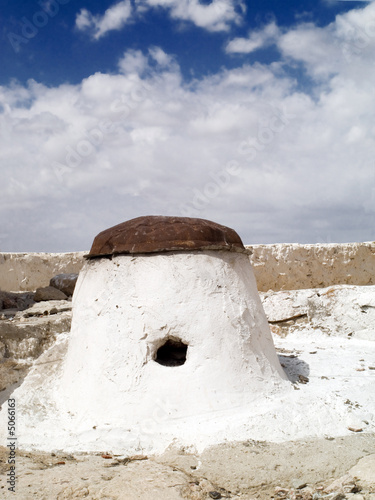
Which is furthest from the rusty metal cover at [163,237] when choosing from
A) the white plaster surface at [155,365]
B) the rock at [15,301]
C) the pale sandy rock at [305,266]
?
the pale sandy rock at [305,266]

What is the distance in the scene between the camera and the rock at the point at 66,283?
9.20 metres

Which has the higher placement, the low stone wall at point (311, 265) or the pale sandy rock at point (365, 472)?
the low stone wall at point (311, 265)

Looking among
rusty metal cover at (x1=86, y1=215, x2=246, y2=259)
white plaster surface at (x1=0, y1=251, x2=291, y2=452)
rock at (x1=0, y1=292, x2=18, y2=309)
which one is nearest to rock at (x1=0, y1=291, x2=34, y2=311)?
rock at (x1=0, y1=292, x2=18, y2=309)

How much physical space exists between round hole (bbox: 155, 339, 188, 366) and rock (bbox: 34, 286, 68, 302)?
472 cm

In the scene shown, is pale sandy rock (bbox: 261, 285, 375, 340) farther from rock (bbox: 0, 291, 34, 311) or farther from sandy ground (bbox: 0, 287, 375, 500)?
rock (bbox: 0, 291, 34, 311)

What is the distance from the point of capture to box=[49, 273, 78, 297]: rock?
920cm

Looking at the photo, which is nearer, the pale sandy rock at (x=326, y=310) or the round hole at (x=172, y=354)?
the round hole at (x=172, y=354)

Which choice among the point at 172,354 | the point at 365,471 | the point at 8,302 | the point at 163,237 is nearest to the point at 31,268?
the point at 8,302

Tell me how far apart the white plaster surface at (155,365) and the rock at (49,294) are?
4.41m

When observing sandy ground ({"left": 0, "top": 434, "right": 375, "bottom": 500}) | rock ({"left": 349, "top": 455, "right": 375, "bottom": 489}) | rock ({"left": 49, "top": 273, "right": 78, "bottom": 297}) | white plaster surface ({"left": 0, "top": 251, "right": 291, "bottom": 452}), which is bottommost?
sandy ground ({"left": 0, "top": 434, "right": 375, "bottom": 500})

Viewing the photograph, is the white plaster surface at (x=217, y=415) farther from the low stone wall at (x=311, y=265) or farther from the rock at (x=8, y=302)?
the low stone wall at (x=311, y=265)

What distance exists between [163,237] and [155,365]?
119cm

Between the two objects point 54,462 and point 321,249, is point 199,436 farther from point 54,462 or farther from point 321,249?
A: point 321,249

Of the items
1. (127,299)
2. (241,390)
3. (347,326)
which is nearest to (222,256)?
(127,299)
